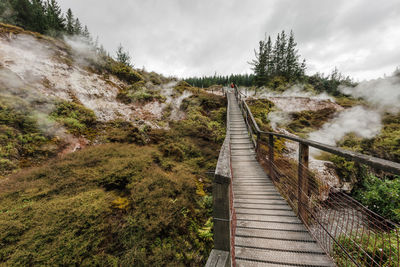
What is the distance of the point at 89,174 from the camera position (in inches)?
156

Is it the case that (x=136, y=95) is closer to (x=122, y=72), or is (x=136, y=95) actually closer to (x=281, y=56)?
(x=122, y=72)

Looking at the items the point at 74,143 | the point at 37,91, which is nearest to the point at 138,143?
the point at 74,143

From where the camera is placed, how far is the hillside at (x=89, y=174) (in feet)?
8.48

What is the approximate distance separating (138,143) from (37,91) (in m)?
4.95

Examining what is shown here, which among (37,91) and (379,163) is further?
(37,91)

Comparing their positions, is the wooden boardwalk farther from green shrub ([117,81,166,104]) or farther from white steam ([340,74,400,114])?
white steam ([340,74,400,114])

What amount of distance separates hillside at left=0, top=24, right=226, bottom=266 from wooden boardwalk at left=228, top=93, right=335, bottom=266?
3.34 feet

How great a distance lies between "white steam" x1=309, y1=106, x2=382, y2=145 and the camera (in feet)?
33.3

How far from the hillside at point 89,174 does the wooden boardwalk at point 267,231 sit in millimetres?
1018

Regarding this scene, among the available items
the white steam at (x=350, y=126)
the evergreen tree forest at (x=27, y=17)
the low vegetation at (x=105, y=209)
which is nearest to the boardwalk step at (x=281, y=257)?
the low vegetation at (x=105, y=209)

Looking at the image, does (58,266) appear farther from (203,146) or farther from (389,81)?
(389,81)

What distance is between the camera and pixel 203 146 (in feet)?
24.1

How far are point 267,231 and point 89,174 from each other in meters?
4.34

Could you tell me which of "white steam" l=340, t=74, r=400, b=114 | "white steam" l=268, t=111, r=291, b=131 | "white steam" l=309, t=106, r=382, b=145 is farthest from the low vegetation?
"white steam" l=340, t=74, r=400, b=114
